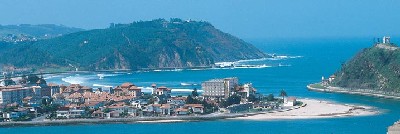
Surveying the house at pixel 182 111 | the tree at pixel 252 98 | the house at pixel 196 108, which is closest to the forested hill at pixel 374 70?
the tree at pixel 252 98

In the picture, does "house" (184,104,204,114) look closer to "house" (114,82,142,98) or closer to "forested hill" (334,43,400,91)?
"house" (114,82,142,98)

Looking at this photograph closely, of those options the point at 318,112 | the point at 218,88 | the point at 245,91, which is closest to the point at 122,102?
the point at 218,88

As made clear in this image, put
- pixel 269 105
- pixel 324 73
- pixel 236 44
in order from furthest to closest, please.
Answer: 1. pixel 236 44
2. pixel 324 73
3. pixel 269 105

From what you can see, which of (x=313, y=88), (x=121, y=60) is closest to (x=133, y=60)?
(x=121, y=60)

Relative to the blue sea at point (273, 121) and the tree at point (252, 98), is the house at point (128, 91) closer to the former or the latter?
the blue sea at point (273, 121)

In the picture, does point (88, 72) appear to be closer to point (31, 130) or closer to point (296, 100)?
point (296, 100)

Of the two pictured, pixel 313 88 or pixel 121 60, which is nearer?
pixel 313 88
